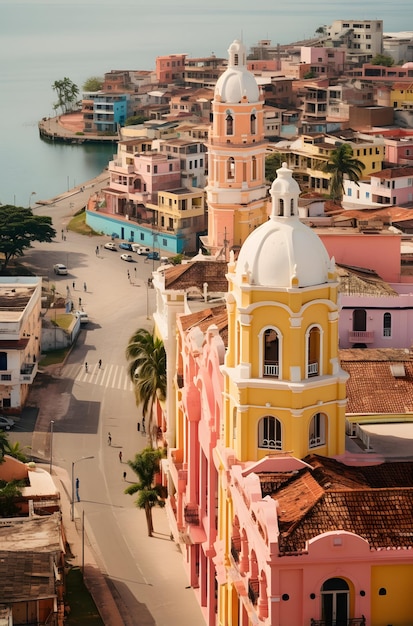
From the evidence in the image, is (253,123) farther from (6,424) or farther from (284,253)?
(284,253)

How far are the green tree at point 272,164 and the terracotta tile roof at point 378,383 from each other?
58596mm

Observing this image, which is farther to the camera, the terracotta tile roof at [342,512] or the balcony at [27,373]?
the balcony at [27,373]

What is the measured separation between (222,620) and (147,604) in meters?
6.53

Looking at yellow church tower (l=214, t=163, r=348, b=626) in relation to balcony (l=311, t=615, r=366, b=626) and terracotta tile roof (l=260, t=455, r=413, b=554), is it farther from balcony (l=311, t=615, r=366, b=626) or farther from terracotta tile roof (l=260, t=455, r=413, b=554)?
balcony (l=311, t=615, r=366, b=626)

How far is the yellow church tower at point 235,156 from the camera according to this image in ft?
219

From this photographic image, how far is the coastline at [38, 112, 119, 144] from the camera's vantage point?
509ft

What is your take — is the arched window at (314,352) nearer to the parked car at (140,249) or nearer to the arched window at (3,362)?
the arched window at (3,362)

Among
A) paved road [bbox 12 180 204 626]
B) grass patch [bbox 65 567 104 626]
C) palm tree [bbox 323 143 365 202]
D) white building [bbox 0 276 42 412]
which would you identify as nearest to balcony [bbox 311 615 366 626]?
paved road [bbox 12 180 204 626]

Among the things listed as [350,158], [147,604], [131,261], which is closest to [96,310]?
[131,261]

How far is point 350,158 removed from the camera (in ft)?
327

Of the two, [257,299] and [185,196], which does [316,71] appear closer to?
[185,196]

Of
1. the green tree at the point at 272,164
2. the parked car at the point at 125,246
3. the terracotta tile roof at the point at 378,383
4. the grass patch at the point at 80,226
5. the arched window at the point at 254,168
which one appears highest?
the arched window at the point at 254,168

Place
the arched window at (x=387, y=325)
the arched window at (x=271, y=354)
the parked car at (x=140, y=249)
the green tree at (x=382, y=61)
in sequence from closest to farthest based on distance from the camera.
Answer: the arched window at (x=271, y=354)
the arched window at (x=387, y=325)
the parked car at (x=140, y=249)
the green tree at (x=382, y=61)

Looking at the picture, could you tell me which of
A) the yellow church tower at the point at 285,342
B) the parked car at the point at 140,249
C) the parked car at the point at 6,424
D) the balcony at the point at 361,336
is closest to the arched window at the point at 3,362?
the parked car at the point at 6,424
